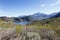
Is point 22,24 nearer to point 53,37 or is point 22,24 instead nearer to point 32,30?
point 32,30

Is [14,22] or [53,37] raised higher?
[14,22]

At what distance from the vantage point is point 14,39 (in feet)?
18.3

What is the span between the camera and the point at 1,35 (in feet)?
18.7

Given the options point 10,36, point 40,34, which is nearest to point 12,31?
point 10,36

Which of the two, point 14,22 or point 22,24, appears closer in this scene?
point 22,24

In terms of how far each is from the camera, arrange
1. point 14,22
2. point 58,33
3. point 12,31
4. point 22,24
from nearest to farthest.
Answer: point 12,31 → point 58,33 → point 22,24 → point 14,22

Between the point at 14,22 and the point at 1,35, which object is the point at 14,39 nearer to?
the point at 1,35

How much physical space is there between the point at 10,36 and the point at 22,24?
4.67 feet

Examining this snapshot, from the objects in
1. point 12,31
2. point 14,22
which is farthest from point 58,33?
point 14,22

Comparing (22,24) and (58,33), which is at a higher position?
(22,24)

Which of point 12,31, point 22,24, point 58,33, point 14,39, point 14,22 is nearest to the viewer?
point 14,39

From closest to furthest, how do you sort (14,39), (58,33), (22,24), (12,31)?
(14,39) → (12,31) → (58,33) → (22,24)

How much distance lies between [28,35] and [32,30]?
729 millimetres

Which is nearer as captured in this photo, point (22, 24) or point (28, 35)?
point (28, 35)
